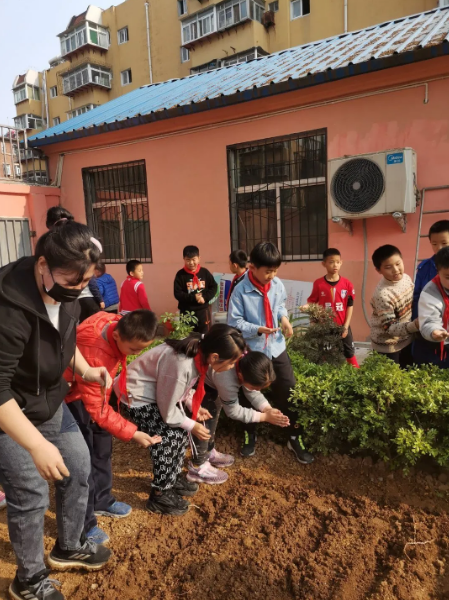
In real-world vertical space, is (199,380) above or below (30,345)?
below

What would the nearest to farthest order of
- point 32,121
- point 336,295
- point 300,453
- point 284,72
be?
point 300,453 < point 336,295 < point 284,72 < point 32,121

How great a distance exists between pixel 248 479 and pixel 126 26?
30.2 m

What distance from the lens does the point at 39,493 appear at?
5.85ft

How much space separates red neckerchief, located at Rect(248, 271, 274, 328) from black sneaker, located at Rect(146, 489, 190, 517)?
53.8 inches

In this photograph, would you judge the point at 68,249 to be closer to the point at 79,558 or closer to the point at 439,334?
the point at 79,558

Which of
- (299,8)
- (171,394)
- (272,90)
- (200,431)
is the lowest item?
(200,431)

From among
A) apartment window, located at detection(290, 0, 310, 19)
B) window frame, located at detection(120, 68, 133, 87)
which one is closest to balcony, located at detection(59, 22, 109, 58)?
window frame, located at detection(120, 68, 133, 87)

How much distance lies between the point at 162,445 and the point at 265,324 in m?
1.18

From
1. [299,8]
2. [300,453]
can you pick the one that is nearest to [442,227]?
[300,453]

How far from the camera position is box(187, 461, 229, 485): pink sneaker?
2.86 metres

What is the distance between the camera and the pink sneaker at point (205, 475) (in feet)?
9.38

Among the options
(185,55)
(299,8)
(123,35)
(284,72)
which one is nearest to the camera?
(284,72)

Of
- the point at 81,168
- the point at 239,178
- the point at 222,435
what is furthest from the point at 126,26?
the point at 222,435

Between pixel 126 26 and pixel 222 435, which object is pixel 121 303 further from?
pixel 126 26
